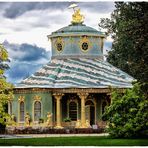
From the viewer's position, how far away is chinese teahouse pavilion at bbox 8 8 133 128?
41344 mm

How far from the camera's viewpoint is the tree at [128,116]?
32.7 m

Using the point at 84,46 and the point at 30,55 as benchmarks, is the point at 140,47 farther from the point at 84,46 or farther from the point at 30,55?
the point at 84,46

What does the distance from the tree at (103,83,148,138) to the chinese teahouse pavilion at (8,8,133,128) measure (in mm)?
7177

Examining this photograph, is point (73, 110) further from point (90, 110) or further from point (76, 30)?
point (76, 30)

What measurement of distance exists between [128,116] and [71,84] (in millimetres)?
8865

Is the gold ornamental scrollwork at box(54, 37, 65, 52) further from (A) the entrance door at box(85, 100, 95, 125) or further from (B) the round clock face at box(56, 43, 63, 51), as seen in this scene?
(A) the entrance door at box(85, 100, 95, 125)

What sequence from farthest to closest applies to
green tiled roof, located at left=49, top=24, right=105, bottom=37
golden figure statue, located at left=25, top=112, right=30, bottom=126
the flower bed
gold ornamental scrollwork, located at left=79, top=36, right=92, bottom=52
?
gold ornamental scrollwork, located at left=79, top=36, right=92, bottom=52 < green tiled roof, located at left=49, top=24, right=105, bottom=37 < golden figure statue, located at left=25, top=112, right=30, bottom=126 < the flower bed

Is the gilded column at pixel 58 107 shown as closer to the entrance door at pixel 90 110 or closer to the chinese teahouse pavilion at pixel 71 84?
the chinese teahouse pavilion at pixel 71 84

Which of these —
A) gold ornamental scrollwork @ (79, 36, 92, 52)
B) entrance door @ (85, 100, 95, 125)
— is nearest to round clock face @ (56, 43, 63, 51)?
gold ornamental scrollwork @ (79, 36, 92, 52)

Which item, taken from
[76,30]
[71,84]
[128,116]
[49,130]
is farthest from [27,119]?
[128,116]

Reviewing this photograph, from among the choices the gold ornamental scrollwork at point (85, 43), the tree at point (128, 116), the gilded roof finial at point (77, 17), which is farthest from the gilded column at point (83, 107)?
the tree at point (128, 116)

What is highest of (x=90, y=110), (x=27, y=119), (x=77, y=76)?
(x=77, y=76)

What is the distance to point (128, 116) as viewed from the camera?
33.2 m

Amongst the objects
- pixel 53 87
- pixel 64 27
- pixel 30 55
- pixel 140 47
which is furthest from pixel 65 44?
pixel 140 47
